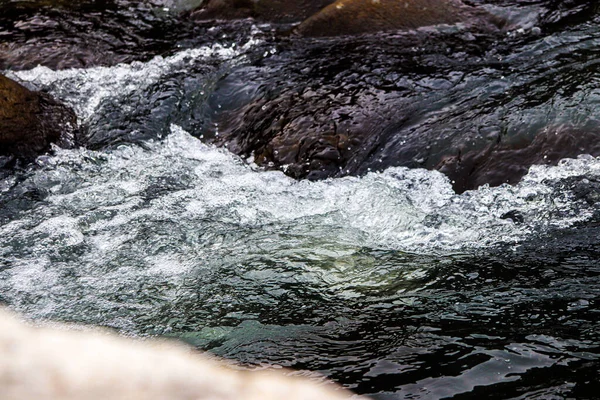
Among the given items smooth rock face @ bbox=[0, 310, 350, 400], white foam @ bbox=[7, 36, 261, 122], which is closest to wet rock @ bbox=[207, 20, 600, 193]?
white foam @ bbox=[7, 36, 261, 122]

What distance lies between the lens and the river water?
9.10ft

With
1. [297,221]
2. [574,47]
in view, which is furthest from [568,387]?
[574,47]

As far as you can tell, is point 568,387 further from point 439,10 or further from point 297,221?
point 439,10

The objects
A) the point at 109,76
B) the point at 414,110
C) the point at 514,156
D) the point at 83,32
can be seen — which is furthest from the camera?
the point at 83,32

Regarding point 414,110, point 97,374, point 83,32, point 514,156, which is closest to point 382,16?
point 414,110

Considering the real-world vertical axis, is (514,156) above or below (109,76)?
below

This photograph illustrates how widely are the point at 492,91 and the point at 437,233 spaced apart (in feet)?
6.18

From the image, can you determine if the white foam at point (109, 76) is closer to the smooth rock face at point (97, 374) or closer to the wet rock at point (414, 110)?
the wet rock at point (414, 110)

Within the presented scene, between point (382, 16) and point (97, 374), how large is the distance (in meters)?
6.44

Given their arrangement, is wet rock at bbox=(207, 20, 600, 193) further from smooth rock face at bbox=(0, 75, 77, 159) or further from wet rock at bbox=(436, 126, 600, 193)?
smooth rock face at bbox=(0, 75, 77, 159)

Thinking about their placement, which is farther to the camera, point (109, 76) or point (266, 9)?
point (266, 9)

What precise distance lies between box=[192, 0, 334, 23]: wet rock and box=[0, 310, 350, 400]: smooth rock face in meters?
7.11

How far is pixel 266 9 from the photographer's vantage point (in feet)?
26.1

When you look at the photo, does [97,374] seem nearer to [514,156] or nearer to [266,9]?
[514,156]
